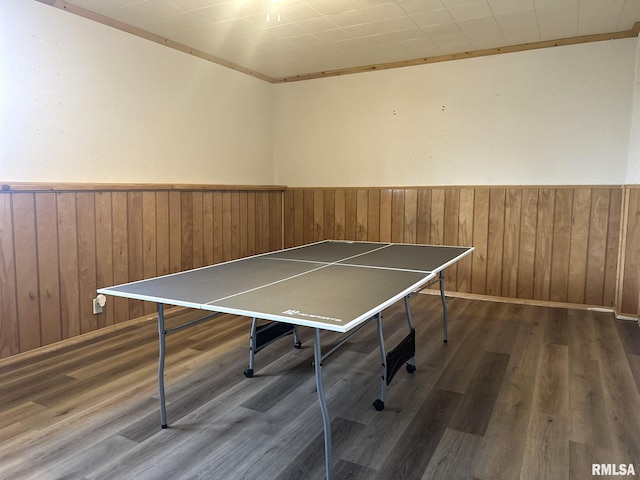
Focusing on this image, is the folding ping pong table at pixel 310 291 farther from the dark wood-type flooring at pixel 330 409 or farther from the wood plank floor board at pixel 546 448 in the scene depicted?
the wood plank floor board at pixel 546 448

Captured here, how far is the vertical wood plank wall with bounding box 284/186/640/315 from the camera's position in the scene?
4086 mm

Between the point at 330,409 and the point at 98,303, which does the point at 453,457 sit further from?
the point at 98,303

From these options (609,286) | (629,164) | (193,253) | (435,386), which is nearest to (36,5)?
(193,253)

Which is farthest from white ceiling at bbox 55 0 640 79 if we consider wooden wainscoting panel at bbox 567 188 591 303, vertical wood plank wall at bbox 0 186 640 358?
wooden wainscoting panel at bbox 567 188 591 303

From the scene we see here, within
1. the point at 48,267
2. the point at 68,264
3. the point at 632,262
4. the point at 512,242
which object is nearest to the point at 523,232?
the point at 512,242

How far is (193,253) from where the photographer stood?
14.4 feet

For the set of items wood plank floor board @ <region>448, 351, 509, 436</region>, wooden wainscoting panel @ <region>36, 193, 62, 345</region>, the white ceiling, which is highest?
the white ceiling

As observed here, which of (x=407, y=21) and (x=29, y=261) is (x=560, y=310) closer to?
(x=407, y=21)

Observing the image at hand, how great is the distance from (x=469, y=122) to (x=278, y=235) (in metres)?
2.63

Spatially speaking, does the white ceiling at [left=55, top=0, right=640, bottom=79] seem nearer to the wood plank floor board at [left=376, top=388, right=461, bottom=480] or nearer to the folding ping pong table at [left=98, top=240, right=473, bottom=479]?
the folding ping pong table at [left=98, top=240, right=473, bottom=479]

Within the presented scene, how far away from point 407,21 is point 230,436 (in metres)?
3.32

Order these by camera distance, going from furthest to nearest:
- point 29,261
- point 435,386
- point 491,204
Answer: point 491,204, point 29,261, point 435,386

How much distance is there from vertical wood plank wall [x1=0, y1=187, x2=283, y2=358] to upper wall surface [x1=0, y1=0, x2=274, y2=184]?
7.1 inches

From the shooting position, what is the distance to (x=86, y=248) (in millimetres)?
3430
